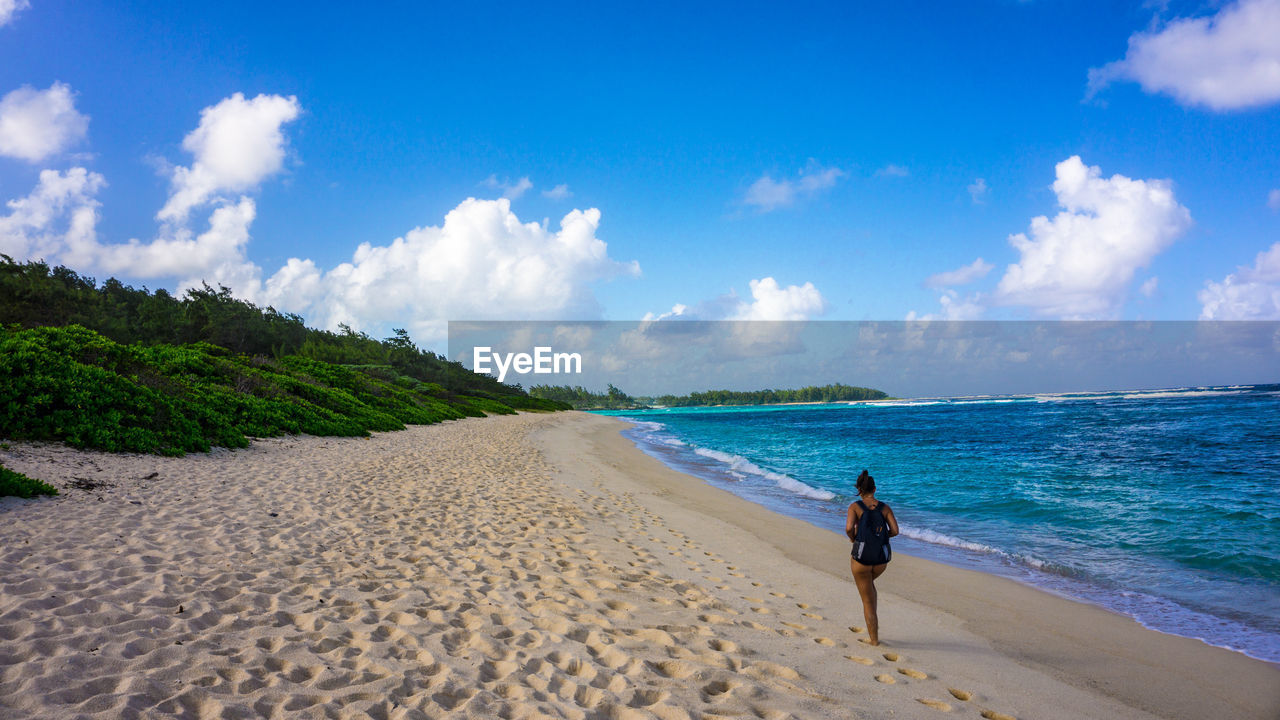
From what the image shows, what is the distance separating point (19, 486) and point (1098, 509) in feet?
69.9

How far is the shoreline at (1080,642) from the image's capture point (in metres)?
5.41

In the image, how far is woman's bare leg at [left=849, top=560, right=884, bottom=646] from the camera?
5715 mm

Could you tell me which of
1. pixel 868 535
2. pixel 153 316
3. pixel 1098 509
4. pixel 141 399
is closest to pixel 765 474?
pixel 1098 509

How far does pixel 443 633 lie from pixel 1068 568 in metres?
10.5

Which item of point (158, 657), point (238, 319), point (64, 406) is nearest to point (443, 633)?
point (158, 657)

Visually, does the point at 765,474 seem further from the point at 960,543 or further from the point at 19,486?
the point at 19,486

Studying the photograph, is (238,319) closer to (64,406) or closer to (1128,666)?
(64,406)

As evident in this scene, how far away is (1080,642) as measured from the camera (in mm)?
6664

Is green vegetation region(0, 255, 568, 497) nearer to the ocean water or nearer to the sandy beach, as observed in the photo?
the sandy beach

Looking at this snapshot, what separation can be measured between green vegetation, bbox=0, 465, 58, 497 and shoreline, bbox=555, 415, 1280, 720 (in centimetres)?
1112

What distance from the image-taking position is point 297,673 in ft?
13.2

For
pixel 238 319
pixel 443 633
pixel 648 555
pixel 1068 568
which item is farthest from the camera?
pixel 238 319

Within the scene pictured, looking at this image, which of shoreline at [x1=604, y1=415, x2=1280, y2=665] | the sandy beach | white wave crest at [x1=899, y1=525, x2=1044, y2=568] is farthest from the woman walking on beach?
white wave crest at [x1=899, y1=525, x2=1044, y2=568]

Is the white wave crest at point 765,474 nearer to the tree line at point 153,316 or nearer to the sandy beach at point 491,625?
the sandy beach at point 491,625
